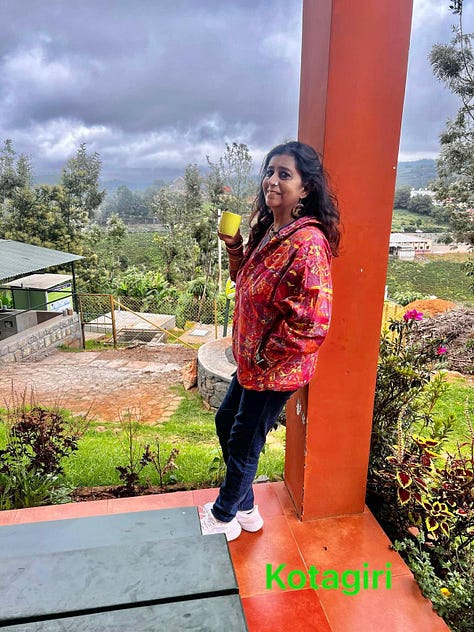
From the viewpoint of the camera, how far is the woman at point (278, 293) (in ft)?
3.22

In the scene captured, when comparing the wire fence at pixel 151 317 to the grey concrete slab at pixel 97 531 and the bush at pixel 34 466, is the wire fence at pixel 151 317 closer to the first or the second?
the bush at pixel 34 466

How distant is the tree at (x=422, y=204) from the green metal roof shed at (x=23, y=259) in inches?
268

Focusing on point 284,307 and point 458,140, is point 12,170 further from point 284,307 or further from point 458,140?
point 284,307

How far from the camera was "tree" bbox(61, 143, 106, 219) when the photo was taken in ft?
41.6

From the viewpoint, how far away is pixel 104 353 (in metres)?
7.88

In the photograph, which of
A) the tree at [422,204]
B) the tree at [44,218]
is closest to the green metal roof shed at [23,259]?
the tree at [44,218]

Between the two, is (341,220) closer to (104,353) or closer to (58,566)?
(58,566)

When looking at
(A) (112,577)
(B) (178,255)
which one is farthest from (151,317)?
(A) (112,577)

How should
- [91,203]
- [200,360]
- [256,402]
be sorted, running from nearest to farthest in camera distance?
[256,402] < [200,360] < [91,203]

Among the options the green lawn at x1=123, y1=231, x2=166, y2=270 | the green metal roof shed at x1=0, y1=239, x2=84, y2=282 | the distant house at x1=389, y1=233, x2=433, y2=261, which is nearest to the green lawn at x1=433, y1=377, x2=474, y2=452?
the distant house at x1=389, y1=233, x2=433, y2=261

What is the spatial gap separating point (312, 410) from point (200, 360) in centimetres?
429

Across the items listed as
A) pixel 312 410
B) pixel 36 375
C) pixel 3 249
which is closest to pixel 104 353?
pixel 36 375

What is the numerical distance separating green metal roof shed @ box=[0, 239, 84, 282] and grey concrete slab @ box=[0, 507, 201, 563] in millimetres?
5859

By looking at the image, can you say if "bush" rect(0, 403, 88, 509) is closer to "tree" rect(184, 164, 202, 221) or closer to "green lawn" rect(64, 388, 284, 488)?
"green lawn" rect(64, 388, 284, 488)
